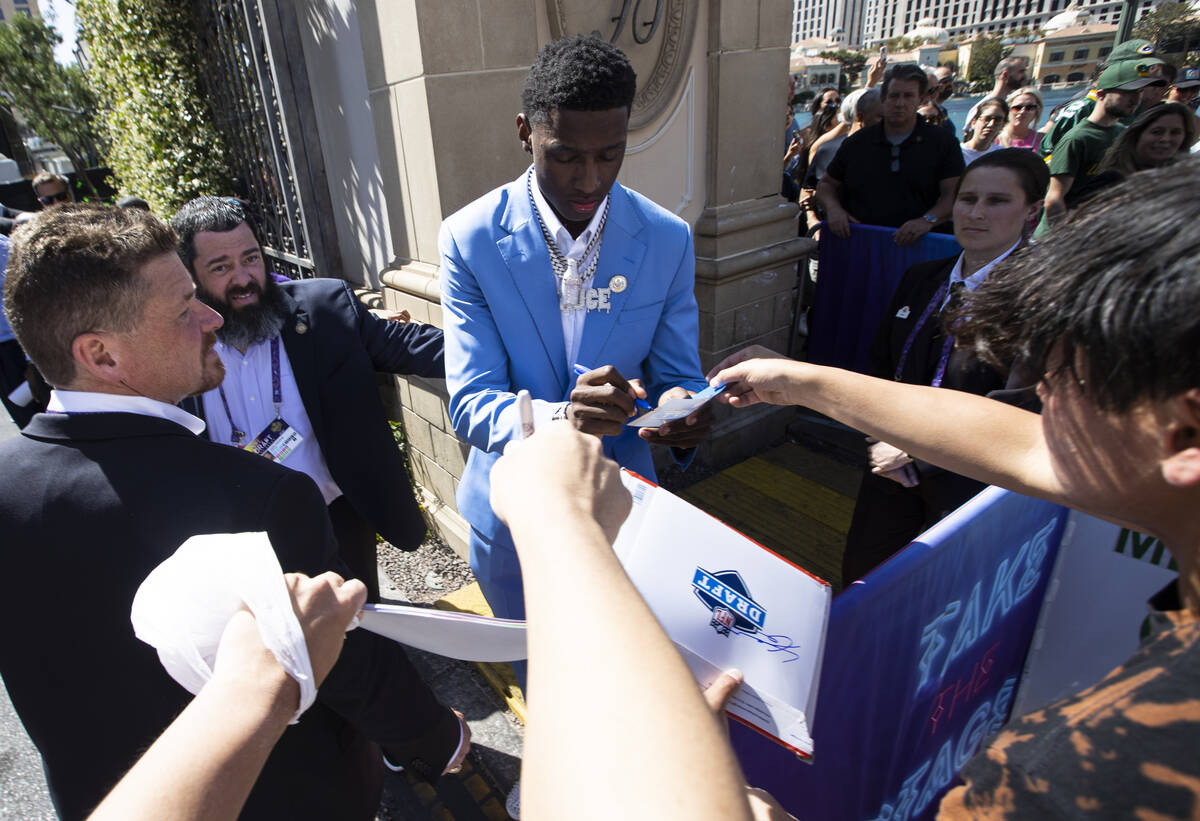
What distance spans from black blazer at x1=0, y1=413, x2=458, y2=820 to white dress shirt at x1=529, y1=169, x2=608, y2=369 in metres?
0.85

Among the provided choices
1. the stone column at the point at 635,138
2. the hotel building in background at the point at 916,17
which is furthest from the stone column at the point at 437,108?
the hotel building in background at the point at 916,17

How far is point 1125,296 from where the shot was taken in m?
0.75

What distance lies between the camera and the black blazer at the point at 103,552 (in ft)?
4.19

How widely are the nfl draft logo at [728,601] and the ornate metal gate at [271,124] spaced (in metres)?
3.58

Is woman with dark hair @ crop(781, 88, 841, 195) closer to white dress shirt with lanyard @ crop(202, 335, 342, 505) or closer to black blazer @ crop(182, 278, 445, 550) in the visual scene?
black blazer @ crop(182, 278, 445, 550)

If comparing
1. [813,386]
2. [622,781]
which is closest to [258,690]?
[622,781]

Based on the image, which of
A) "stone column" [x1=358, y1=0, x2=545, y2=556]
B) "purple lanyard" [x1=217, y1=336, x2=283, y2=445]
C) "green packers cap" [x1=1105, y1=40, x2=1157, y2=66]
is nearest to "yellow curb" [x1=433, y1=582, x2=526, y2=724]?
"stone column" [x1=358, y1=0, x2=545, y2=556]

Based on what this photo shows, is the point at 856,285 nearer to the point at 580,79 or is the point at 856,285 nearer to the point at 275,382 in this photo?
the point at 580,79

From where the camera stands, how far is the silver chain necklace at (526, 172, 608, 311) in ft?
6.42

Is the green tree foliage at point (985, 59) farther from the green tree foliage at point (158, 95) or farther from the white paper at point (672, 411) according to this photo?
the white paper at point (672, 411)

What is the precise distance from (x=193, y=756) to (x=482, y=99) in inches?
108

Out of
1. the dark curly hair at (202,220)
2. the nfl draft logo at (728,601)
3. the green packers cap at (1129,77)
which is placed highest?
the green packers cap at (1129,77)

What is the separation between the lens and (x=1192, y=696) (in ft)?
2.09

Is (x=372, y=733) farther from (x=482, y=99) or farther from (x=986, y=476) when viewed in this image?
(x=482, y=99)
